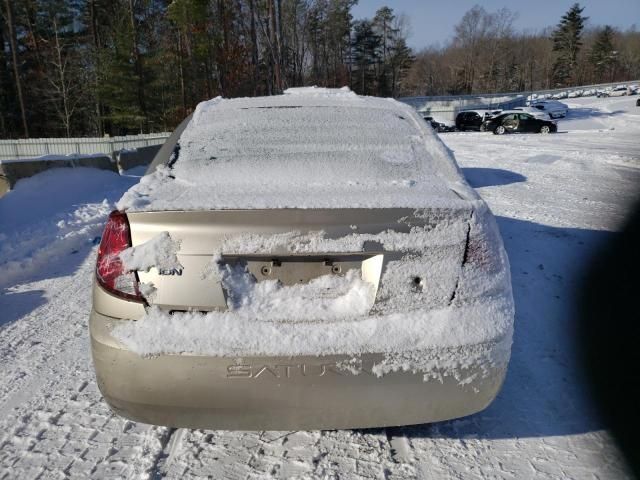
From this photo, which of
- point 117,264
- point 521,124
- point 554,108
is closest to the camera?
point 117,264

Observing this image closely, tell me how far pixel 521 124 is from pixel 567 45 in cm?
8067

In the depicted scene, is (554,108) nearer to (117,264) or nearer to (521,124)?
(521,124)

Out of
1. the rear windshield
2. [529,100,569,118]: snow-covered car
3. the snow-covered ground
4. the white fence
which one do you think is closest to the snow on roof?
the rear windshield

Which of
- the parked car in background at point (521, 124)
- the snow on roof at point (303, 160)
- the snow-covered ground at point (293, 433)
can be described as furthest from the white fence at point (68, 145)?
the parked car in background at point (521, 124)

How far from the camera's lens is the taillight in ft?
6.31

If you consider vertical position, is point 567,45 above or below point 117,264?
above

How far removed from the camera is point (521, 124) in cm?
2938

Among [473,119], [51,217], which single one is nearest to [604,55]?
[473,119]

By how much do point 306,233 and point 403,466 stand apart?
1161 mm

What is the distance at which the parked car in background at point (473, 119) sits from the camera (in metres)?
33.9

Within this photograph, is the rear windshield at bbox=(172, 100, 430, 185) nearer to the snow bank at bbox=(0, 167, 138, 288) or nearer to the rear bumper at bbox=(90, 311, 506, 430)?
the rear bumper at bbox=(90, 311, 506, 430)

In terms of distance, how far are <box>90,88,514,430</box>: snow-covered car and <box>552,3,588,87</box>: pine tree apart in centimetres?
10965

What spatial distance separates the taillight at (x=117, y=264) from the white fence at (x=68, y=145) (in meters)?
18.2

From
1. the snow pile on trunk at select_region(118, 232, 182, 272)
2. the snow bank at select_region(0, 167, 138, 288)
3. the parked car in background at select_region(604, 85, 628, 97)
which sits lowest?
the snow bank at select_region(0, 167, 138, 288)
